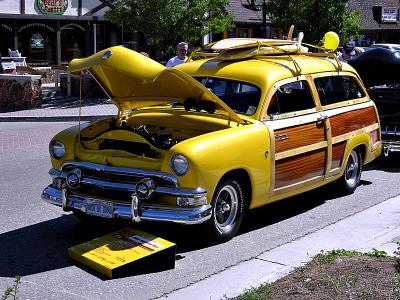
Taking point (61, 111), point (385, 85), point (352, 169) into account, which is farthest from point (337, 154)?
point (61, 111)

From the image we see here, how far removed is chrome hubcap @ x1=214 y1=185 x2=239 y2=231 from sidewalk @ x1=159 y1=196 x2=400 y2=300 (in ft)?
1.82

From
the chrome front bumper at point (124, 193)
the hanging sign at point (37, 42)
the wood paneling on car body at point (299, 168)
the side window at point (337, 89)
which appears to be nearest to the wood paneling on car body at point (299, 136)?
the wood paneling on car body at point (299, 168)

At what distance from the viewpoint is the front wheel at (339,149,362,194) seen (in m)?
8.80

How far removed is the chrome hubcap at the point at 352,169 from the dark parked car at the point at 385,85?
1.60m

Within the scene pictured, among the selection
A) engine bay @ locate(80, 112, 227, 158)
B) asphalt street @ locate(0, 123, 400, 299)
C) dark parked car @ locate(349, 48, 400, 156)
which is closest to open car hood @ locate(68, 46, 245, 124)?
engine bay @ locate(80, 112, 227, 158)

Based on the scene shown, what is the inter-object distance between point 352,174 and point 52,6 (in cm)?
1947

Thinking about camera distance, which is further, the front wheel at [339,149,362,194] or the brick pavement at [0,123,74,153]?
the brick pavement at [0,123,74,153]

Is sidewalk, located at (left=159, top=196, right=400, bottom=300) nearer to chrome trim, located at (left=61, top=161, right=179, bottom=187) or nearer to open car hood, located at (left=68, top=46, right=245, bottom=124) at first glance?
chrome trim, located at (left=61, top=161, right=179, bottom=187)

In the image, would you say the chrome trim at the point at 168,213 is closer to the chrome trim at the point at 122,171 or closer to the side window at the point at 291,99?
the chrome trim at the point at 122,171

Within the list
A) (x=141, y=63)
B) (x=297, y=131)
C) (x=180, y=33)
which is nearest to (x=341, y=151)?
(x=297, y=131)

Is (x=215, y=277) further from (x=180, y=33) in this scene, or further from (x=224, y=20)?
(x=224, y=20)

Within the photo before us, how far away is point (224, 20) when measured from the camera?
861 inches

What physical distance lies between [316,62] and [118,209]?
3.47 metres

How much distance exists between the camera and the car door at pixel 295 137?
712 centimetres
